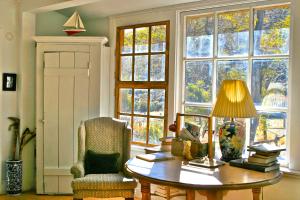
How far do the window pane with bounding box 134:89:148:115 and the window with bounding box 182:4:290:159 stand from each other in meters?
0.52

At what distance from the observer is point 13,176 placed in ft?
13.7

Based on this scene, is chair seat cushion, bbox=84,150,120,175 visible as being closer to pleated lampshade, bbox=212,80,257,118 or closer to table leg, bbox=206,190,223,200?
pleated lampshade, bbox=212,80,257,118

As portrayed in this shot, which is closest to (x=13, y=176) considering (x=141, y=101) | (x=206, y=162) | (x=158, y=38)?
(x=141, y=101)

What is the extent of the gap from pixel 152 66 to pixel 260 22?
129cm

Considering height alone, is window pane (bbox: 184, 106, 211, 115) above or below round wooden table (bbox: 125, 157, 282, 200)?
above

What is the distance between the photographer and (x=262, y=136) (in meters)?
3.23

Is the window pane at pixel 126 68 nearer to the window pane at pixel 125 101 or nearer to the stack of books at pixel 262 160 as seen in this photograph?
the window pane at pixel 125 101

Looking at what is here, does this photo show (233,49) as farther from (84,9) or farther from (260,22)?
(84,9)

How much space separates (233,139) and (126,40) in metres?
2.06

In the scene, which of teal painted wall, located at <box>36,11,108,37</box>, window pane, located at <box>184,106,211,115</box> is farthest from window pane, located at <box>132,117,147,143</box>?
teal painted wall, located at <box>36,11,108,37</box>

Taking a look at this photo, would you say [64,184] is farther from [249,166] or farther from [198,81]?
[249,166]

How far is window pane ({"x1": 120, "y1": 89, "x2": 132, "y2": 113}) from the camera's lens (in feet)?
14.1

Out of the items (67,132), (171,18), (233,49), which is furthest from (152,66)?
(67,132)

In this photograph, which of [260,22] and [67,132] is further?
[67,132]
